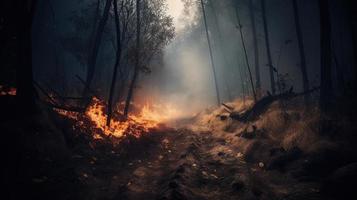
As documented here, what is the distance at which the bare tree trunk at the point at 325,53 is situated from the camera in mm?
11961

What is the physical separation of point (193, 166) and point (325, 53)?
827 cm

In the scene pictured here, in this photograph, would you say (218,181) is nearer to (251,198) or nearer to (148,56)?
(251,198)

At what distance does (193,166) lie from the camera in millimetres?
9703

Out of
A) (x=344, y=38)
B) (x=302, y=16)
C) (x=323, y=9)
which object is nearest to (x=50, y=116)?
(x=323, y=9)

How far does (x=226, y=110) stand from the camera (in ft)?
67.5

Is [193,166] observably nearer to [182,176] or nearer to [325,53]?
[182,176]

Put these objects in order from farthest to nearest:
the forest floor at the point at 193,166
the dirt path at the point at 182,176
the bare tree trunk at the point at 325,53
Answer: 1. the bare tree trunk at the point at 325,53
2. the dirt path at the point at 182,176
3. the forest floor at the point at 193,166

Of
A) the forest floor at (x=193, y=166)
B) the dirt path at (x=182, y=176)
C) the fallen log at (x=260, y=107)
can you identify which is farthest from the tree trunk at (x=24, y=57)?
the fallen log at (x=260, y=107)

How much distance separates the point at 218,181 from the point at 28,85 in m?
7.07

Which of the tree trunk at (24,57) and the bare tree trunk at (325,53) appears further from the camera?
the bare tree trunk at (325,53)

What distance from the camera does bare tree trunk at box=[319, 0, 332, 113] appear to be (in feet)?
39.2

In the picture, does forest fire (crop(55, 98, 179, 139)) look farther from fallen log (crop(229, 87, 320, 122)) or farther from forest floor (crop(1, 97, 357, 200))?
fallen log (crop(229, 87, 320, 122))

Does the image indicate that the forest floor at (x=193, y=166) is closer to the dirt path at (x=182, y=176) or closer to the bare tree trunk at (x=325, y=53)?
the dirt path at (x=182, y=176)

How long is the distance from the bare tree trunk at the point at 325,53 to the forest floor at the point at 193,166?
117 cm
